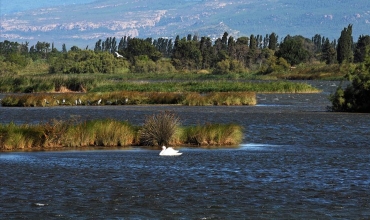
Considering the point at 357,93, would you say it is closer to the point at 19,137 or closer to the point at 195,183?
the point at 19,137

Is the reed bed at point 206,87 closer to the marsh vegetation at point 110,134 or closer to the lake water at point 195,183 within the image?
the lake water at point 195,183

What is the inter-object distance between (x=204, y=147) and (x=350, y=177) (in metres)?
10.1

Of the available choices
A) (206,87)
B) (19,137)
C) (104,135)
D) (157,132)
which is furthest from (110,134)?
(206,87)

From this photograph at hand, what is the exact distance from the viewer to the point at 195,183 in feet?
78.5

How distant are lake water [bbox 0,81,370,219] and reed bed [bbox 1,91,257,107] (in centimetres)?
3660

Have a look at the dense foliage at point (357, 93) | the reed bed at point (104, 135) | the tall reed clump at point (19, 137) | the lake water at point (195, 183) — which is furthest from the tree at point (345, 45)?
the tall reed clump at point (19, 137)

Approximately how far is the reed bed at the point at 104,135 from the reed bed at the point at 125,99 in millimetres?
37108

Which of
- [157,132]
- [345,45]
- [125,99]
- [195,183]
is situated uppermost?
[345,45]

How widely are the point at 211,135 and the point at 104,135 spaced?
4637mm

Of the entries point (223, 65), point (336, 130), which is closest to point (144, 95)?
point (336, 130)

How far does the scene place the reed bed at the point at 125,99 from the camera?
71.8 metres

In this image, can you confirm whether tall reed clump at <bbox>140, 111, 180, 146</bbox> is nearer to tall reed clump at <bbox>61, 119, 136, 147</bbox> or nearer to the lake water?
tall reed clump at <bbox>61, 119, 136, 147</bbox>

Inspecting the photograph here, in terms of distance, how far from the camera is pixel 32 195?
21578 millimetres

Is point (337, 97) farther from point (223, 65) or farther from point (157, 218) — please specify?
point (223, 65)
